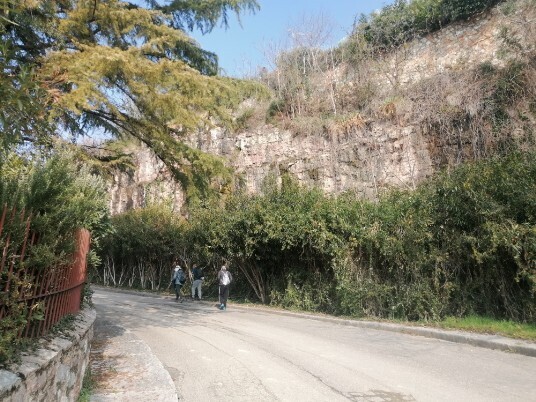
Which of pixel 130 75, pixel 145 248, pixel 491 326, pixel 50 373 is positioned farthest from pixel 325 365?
pixel 145 248

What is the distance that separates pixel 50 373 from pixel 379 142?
2504 centimetres

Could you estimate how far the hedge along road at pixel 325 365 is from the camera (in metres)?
5.81

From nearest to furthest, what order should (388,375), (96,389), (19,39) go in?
1. (96,389)
2. (388,375)
3. (19,39)

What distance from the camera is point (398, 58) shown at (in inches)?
1203

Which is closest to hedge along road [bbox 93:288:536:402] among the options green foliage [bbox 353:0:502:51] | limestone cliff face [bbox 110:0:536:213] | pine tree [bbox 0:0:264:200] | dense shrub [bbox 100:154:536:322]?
dense shrub [bbox 100:154:536:322]

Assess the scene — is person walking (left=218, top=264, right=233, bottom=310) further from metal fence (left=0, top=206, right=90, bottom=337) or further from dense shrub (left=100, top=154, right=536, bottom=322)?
metal fence (left=0, top=206, right=90, bottom=337)

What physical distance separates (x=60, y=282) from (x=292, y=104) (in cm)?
3017

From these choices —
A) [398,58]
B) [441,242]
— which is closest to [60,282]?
[441,242]

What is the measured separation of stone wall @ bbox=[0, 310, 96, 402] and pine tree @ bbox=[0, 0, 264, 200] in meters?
4.41

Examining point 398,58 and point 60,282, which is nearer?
point 60,282

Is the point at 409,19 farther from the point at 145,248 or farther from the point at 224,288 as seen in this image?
the point at 224,288

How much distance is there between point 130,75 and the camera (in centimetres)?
955

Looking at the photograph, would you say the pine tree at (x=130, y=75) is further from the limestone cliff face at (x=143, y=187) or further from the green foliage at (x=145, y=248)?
the limestone cliff face at (x=143, y=187)

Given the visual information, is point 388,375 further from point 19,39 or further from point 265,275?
point 265,275
